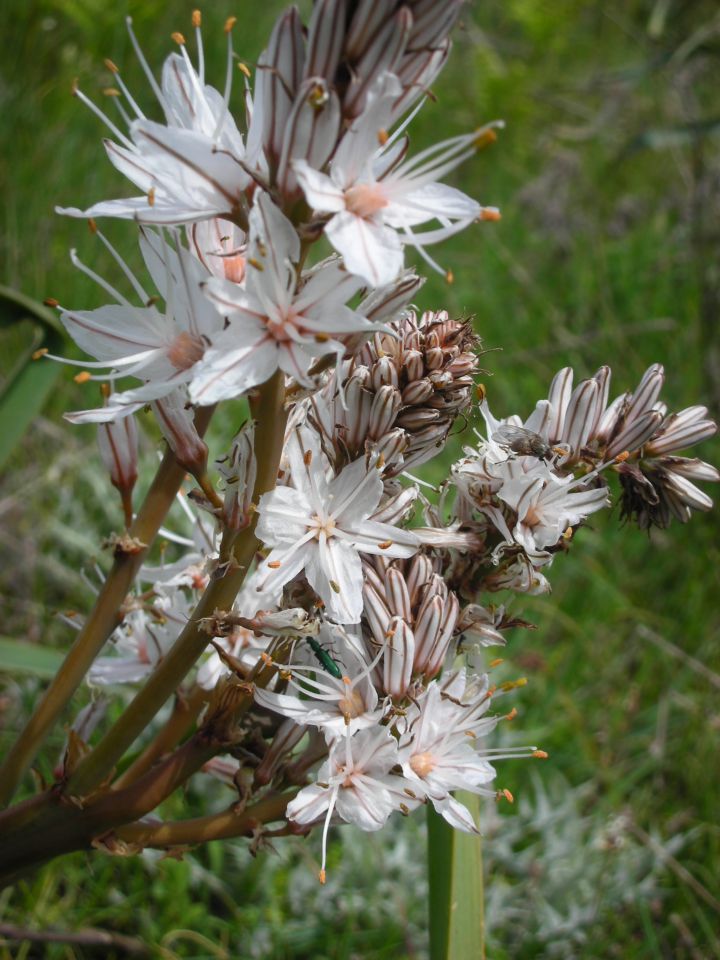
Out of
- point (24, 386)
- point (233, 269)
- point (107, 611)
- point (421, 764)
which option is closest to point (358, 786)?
point (421, 764)

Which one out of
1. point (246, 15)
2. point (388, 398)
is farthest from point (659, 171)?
point (388, 398)

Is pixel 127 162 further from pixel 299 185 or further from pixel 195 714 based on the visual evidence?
pixel 195 714

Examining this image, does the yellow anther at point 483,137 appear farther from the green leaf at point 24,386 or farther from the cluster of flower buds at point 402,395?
the green leaf at point 24,386

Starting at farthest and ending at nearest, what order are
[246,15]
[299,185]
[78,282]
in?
[246,15]
[78,282]
[299,185]

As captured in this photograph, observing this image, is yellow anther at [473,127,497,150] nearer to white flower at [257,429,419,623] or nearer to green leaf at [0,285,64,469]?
white flower at [257,429,419,623]

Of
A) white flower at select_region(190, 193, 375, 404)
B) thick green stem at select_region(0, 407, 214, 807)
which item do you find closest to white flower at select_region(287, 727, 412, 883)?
thick green stem at select_region(0, 407, 214, 807)

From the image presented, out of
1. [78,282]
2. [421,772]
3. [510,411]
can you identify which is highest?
[78,282]

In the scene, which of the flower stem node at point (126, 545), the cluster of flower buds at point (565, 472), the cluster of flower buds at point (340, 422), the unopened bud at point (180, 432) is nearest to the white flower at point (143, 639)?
the cluster of flower buds at point (340, 422)
